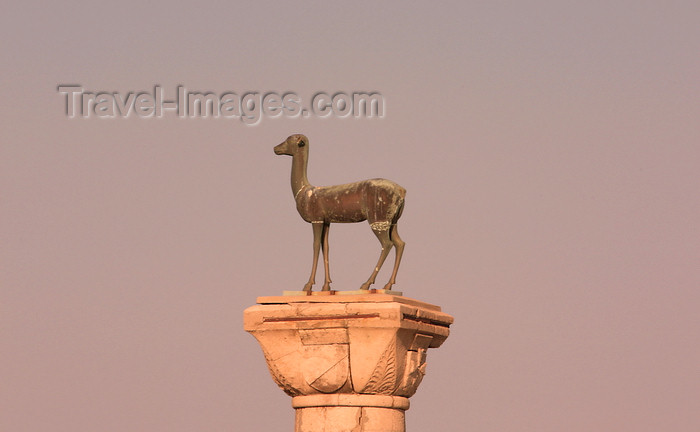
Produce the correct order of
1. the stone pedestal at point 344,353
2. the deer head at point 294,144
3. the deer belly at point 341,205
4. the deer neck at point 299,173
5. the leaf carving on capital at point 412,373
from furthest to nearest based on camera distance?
the deer head at point 294,144, the deer neck at point 299,173, the deer belly at point 341,205, the leaf carving on capital at point 412,373, the stone pedestal at point 344,353

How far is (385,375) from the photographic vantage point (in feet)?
66.3

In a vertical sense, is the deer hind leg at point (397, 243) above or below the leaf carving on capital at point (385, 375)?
above

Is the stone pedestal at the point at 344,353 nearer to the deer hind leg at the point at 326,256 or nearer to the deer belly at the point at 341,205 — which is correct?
the deer hind leg at the point at 326,256

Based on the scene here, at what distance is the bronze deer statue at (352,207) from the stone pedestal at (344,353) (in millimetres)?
534

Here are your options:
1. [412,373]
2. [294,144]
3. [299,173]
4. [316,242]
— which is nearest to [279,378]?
[412,373]

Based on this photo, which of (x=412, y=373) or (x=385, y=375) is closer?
(x=385, y=375)

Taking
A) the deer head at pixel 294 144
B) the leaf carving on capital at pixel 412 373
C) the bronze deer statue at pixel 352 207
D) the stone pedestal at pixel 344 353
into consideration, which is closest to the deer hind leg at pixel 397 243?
the bronze deer statue at pixel 352 207

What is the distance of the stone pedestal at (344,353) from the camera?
20000 millimetres

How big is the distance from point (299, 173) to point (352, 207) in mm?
1223

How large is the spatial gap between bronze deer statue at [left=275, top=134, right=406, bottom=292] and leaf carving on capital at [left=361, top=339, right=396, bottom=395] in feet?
3.01

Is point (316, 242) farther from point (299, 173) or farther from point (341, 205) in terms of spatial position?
point (299, 173)

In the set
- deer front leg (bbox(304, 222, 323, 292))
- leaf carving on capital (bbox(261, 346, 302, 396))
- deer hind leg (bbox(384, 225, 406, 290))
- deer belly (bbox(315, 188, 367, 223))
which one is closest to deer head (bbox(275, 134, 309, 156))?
deer belly (bbox(315, 188, 367, 223))

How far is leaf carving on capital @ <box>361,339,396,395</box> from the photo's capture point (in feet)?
65.7

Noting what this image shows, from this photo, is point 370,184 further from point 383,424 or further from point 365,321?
point 383,424
